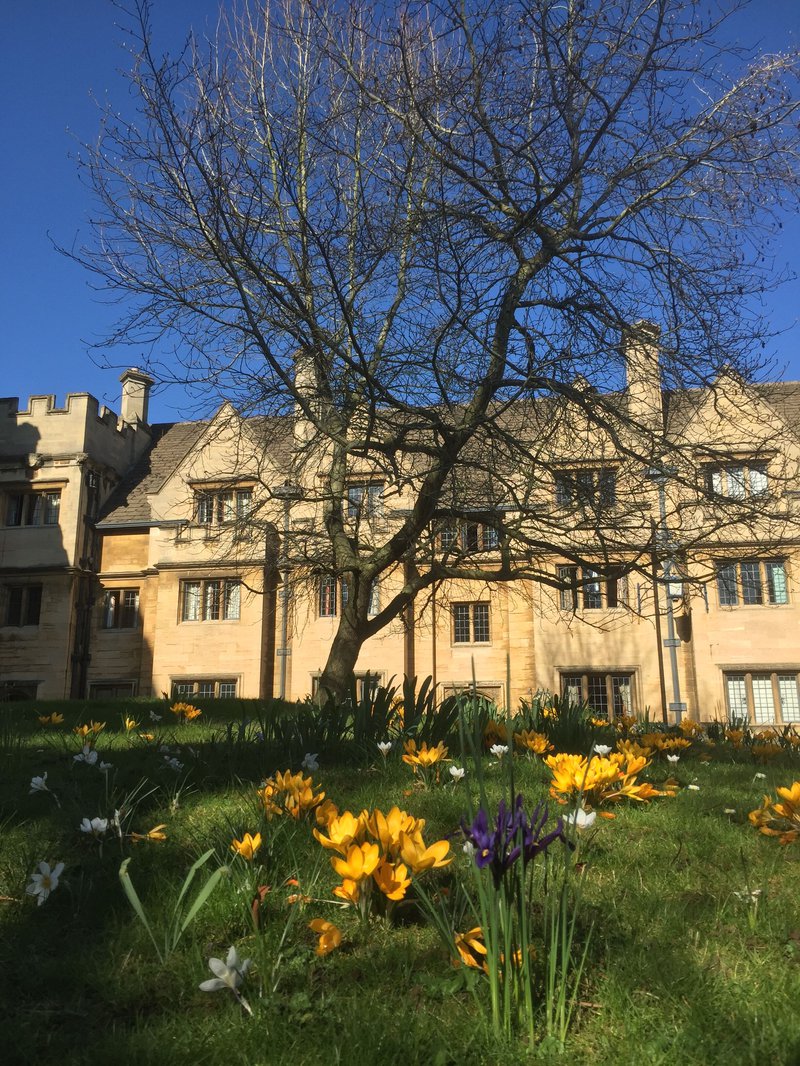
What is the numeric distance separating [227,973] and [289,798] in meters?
1.27

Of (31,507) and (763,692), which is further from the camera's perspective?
(31,507)

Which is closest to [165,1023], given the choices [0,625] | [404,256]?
[404,256]

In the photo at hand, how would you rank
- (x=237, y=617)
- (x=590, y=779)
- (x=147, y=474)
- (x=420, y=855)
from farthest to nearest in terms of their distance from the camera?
(x=147, y=474), (x=237, y=617), (x=590, y=779), (x=420, y=855)

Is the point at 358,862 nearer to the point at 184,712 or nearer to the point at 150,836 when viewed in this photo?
the point at 150,836

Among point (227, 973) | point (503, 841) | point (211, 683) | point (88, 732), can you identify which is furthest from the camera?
point (211, 683)

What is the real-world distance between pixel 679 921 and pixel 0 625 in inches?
1037

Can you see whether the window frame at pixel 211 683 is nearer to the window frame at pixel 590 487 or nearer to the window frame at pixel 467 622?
the window frame at pixel 467 622

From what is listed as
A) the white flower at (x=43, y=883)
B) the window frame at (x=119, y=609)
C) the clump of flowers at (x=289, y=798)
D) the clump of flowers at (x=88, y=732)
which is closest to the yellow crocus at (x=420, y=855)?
the clump of flowers at (x=289, y=798)

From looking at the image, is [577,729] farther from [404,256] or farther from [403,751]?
[404,256]

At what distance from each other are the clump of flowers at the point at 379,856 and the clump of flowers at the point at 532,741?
2.24 meters

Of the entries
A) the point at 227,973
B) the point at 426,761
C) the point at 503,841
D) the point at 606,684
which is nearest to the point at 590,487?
the point at 426,761

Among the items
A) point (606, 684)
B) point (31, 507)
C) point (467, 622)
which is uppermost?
point (31, 507)

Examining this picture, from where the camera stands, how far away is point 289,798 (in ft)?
10.5

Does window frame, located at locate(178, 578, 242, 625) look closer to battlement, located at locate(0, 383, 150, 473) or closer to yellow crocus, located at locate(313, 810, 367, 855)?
battlement, located at locate(0, 383, 150, 473)
